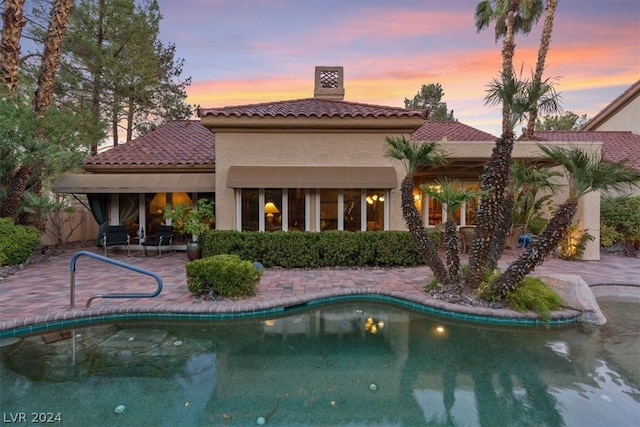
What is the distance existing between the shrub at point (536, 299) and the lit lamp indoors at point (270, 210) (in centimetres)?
1020

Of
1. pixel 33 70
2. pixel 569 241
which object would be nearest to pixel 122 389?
pixel 569 241

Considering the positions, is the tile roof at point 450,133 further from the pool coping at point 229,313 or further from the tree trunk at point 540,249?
the pool coping at point 229,313

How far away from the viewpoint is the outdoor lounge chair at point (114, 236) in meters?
16.7

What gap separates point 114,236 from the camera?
16.9m

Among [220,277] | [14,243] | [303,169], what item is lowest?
[220,277]

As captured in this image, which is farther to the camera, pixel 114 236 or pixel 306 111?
pixel 114 236

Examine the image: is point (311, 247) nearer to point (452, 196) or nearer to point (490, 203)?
point (452, 196)

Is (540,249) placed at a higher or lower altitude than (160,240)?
higher

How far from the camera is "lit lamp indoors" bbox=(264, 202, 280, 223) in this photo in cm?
1546

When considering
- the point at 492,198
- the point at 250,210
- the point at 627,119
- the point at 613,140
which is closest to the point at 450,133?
the point at 613,140

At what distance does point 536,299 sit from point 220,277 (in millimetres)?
9094

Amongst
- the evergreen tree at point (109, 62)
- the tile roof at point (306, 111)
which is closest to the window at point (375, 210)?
the tile roof at point (306, 111)

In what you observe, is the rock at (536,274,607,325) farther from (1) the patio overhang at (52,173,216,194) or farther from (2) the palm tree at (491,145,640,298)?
(1) the patio overhang at (52,173,216,194)

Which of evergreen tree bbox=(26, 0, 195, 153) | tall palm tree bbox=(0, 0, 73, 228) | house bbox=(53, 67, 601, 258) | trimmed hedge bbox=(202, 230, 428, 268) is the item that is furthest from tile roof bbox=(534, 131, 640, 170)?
evergreen tree bbox=(26, 0, 195, 153)
